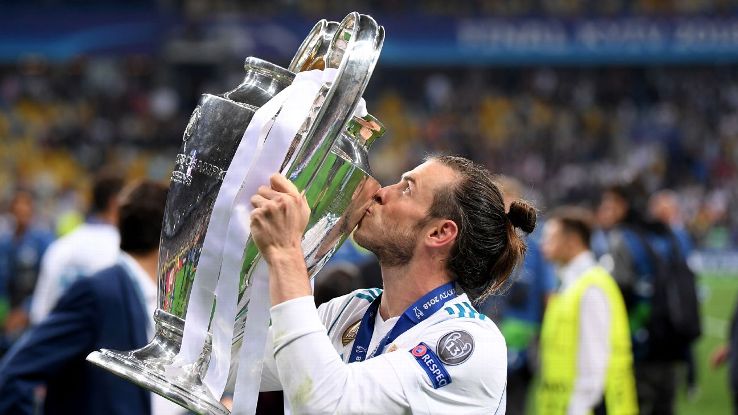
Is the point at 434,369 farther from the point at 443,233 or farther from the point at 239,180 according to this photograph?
the point at 239,180

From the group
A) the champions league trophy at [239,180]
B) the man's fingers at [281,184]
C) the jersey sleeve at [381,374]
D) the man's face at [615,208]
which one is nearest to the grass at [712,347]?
the man's face at [615,208]

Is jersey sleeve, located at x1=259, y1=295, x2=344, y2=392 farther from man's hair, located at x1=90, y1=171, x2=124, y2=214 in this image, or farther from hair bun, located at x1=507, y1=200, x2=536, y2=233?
man's hair, located at x1=90, y1=171, x2=124, y2=214

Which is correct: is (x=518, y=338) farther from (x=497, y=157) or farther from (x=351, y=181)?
(x=497, y=157)

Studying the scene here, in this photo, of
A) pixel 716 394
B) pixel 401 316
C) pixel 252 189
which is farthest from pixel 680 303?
pixel 252 189

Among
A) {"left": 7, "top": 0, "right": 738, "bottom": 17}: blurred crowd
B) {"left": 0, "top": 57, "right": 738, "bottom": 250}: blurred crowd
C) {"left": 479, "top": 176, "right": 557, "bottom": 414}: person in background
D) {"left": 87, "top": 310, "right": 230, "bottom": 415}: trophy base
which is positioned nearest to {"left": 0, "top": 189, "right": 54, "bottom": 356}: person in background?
{"left": 479, "top": 176, "right": 557, "bottom": 414}: person in background

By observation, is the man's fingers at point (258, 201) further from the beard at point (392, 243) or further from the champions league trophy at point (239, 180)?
the beard at point (392, 243)

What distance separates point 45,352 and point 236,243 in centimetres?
150

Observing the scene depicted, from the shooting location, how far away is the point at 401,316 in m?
2.37

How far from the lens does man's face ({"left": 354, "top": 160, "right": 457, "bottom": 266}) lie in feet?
7.73

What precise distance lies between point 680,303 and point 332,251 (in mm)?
5184

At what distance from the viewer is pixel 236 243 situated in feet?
6.71

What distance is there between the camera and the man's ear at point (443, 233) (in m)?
2.41

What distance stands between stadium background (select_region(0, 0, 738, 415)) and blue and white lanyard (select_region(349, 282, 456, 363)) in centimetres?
1801

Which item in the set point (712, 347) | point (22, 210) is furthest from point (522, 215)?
point (712, 347)
